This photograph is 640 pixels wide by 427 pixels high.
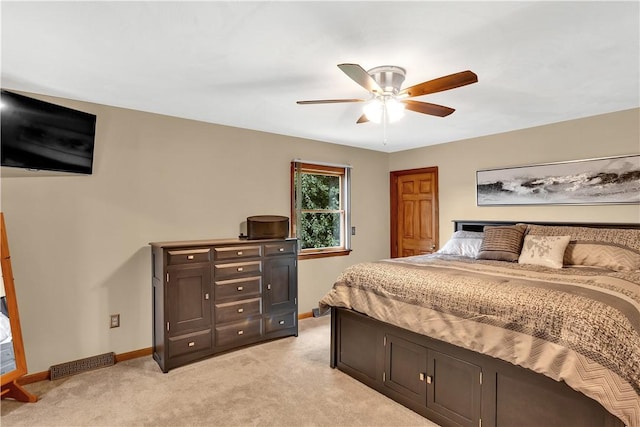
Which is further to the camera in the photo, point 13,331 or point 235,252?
point 235,252

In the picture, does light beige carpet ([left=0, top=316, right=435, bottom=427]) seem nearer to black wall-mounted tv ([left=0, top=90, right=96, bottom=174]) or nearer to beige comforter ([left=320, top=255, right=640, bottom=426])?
beige comforter ([left=320, top=255, right=640, bottom=426])

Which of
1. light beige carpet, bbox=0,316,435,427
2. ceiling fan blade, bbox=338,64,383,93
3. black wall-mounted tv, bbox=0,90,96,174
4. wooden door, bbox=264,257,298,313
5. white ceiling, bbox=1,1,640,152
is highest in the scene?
white ceiling, bbox=1,1,640,152

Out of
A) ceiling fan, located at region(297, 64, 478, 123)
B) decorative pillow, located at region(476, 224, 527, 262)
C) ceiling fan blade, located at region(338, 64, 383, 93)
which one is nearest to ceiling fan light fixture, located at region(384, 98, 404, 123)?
ceiling fan, located at region(297, 64, 478, 123)

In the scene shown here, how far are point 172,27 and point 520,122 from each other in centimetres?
349

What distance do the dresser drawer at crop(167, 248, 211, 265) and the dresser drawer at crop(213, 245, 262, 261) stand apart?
0.10m

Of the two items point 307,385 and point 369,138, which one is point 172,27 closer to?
point 307,385

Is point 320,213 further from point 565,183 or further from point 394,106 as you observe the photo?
point 565,183

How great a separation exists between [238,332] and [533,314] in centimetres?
259

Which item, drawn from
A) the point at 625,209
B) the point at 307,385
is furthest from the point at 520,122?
the point at 307,385

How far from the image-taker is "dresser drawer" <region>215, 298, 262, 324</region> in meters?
3.35

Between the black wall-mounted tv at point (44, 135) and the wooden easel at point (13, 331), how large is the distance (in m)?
0.47

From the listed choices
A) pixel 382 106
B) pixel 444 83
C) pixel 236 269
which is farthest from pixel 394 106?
pixel 236 269

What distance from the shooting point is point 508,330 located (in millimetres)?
1929

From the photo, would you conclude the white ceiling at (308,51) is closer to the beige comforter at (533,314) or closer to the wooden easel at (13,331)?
the wooden easel at (13,331)
